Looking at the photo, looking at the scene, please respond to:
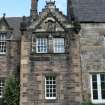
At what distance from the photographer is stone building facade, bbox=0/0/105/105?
26438 millimetres

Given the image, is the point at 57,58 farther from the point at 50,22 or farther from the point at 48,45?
the point at 50,22

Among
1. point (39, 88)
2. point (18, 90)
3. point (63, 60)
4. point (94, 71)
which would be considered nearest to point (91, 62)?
point (94, 71)

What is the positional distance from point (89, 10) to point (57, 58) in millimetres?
6785

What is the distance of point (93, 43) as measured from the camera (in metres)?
28.2

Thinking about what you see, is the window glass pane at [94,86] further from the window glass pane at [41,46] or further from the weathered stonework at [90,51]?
the window glass pane at [41,46]

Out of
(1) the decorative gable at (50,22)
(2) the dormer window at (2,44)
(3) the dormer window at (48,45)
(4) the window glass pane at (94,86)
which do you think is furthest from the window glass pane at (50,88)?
(2) the dormer window at (2,44)

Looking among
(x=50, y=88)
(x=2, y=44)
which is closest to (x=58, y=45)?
(x=50, y=88)

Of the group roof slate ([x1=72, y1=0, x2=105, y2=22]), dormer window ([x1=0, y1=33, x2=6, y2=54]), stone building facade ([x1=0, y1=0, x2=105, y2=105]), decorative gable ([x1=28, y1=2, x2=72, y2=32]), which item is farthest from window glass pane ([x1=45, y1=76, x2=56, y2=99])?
roof slate ([x1=72, y1=0, x2=105, y2=22])

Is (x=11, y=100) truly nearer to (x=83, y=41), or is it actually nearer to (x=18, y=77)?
(x=18, y=77)

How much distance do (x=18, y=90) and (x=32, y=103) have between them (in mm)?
2036

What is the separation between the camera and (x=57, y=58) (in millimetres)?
27328

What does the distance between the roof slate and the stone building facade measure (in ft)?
0.31

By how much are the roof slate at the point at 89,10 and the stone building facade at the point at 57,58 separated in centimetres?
10

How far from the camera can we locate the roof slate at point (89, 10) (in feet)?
96.0
